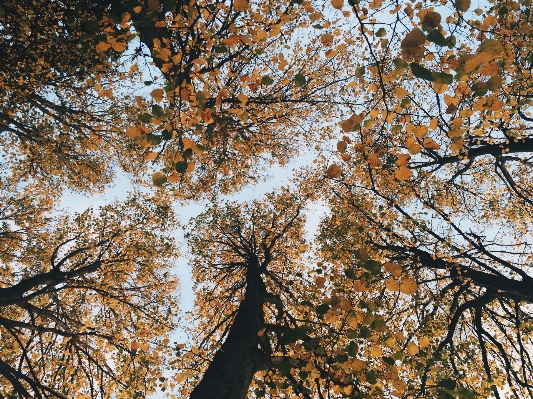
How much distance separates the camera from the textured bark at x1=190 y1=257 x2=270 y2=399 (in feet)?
17.0

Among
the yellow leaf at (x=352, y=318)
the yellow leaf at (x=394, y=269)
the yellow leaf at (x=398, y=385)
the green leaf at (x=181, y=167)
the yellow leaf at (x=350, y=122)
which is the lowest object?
the yellow leaf at (x=398, y=385)

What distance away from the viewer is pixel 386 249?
8688 mm

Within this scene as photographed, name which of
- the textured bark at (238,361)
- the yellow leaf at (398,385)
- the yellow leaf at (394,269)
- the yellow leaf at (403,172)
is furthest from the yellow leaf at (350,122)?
Answer: the textured bark at (238,361)

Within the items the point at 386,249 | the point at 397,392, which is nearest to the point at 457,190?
the point at 386,249

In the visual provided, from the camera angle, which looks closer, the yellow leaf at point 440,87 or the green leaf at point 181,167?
the yellow leaf at point 440,87

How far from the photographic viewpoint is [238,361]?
5.75m

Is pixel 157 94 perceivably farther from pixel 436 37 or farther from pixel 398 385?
pixel 398 385

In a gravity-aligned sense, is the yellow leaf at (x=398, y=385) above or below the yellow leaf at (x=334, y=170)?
below

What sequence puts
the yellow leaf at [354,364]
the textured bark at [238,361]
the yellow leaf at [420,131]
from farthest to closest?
the textured bark at [238,361] < the yellow leaf at [354,364] < the yellow leaf at [420,131]

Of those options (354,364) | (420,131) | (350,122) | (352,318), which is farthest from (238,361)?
(420,131)

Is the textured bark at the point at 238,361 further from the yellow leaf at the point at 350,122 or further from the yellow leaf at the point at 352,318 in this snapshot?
the yellow leaf at the point at 350,122

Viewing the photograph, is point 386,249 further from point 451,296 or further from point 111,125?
point 111,125

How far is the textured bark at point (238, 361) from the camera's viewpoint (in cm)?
517

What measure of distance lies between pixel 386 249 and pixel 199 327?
6.37 meters
